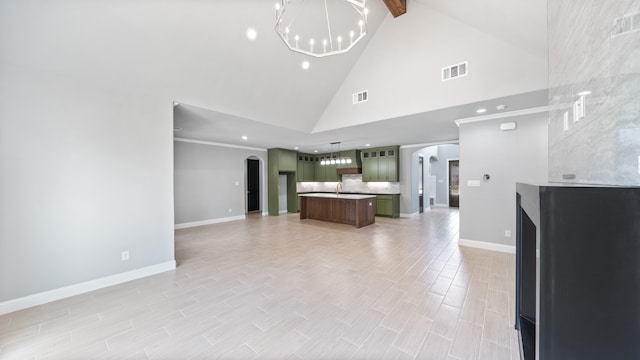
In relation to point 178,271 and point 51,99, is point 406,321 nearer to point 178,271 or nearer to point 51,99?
point 178,271

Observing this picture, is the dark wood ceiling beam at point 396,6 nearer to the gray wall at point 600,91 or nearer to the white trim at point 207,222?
the gray wall at point 600,91

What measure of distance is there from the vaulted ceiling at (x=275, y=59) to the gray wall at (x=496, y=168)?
51 cm

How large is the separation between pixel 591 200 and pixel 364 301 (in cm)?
242

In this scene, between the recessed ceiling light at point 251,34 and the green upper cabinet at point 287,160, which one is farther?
the green upper cabinet at point 287,160

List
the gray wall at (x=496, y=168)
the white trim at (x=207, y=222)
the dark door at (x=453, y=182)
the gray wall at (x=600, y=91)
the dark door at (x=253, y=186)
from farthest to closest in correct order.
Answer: the dark door at (x=453, y=182)
the dark door at (x=253, y=186)
the white trim at (x=207, y=222)
the gray wall at (x=496, y=168)
the gray wall at (x=600, y=91)

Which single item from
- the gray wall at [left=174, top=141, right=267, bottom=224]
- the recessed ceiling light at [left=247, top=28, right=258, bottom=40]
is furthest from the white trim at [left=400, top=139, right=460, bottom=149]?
the recessed ceiling light at [left=247, top=28, right=258, bottom=40]

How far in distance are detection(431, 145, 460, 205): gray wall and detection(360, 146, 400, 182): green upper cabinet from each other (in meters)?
4.85

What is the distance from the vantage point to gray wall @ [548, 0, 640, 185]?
833mm

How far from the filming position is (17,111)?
8.41ft

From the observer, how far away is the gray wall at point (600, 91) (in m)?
0.83

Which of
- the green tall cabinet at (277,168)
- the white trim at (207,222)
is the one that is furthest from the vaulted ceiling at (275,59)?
the green tall cabinet at (277,168)

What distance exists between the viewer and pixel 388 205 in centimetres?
842

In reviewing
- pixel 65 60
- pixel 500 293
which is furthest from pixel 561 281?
pixel 65 60

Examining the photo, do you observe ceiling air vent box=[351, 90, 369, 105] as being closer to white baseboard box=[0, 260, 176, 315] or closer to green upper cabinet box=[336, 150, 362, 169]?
green upper cabinet box=[336, 150, 362, 169]
